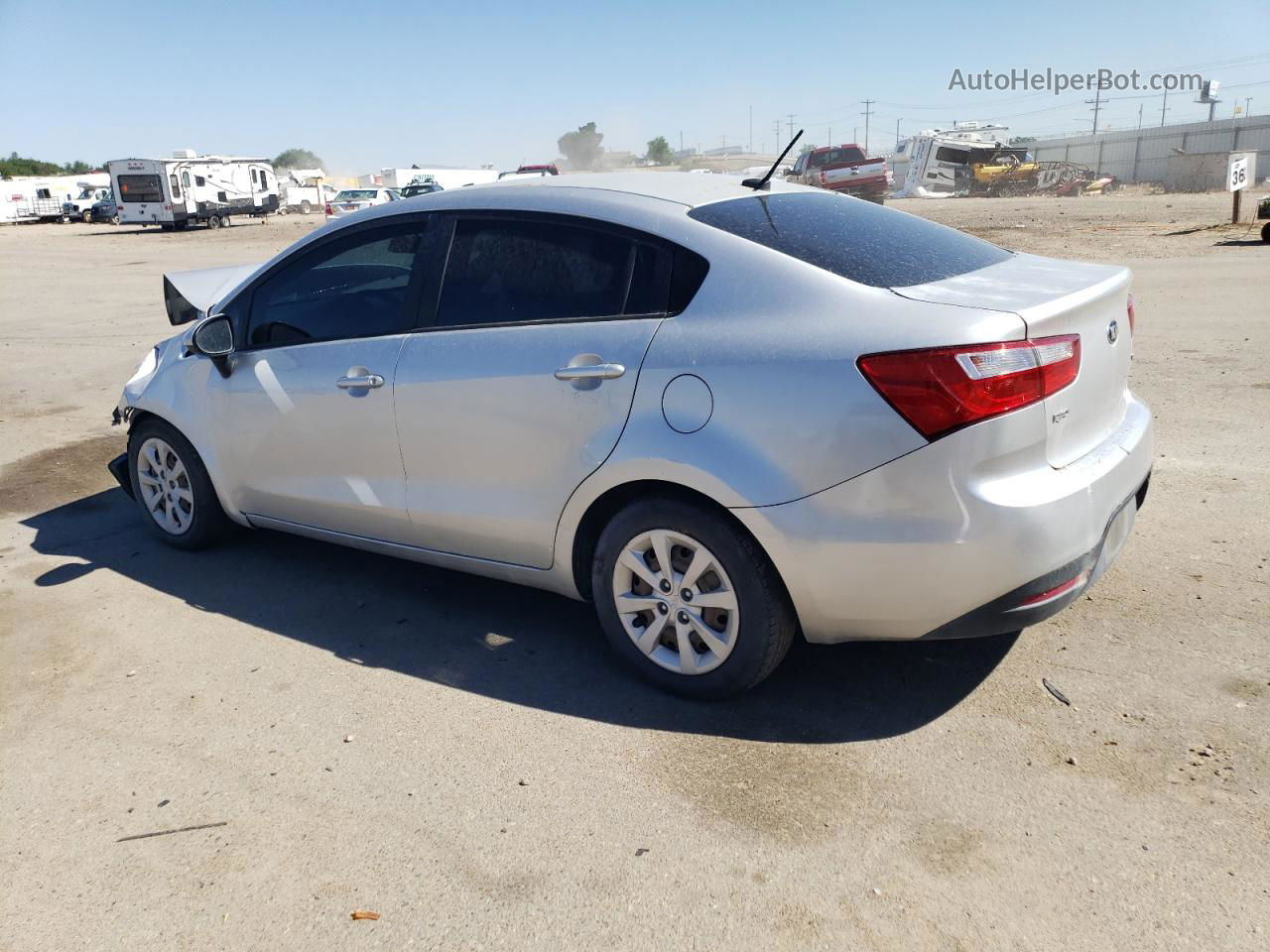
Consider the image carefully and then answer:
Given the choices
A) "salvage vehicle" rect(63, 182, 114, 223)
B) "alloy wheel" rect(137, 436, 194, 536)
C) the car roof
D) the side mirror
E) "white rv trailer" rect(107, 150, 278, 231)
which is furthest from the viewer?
"salvage vehicle" rect(63, 182, 114, 223)

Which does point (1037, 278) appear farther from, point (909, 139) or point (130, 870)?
point (909, 139)

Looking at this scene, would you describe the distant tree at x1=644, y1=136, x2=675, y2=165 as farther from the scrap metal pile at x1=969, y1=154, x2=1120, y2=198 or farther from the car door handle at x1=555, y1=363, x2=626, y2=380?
the car door handle at x1=555, y1=363, x2=626, y2=380

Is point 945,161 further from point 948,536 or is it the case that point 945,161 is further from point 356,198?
point 948,536

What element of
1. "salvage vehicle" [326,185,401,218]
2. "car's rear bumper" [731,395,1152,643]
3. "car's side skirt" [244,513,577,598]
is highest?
"salvage vehicle" [326,185,401,218]

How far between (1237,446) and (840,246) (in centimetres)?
380

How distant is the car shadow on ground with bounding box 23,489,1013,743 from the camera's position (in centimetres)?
354

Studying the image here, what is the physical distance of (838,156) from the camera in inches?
1481

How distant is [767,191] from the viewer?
408 cm

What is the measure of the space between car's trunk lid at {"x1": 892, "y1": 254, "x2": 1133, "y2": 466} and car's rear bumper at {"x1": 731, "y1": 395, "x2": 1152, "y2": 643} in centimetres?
11

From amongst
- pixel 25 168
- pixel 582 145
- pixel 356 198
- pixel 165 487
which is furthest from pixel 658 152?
pixel 165 487

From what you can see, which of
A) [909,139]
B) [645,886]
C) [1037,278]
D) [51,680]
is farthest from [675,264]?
[909,139]

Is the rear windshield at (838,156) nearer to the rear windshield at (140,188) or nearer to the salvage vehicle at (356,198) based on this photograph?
the salvage vehicle at (356,198)

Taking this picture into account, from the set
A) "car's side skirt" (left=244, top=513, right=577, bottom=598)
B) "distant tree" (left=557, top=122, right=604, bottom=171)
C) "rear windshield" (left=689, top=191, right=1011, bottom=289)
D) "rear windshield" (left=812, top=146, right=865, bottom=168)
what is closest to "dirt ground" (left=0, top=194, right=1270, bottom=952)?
"car's side skirt" (left=244, top=513, right=577, bottom=598)

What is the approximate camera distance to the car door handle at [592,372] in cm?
346
